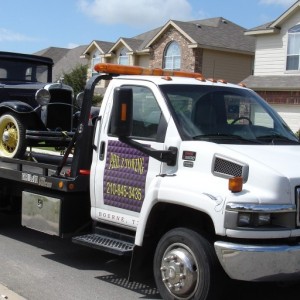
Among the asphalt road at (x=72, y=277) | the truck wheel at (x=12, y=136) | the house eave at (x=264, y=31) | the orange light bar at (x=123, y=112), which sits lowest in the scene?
the asphalt road at (x=72, y=277)

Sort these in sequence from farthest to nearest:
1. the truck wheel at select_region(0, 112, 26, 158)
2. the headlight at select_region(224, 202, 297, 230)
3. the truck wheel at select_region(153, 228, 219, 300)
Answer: the truck wheel at select_region(0, 112, 26, 158) → the truck wheel at select_region(153, 228, 219, 300) → the headlight at select_region(224, 202, 297, 230)

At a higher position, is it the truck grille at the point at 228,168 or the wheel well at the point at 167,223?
the truck grille at the point at 228,168

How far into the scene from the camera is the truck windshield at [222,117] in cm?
536

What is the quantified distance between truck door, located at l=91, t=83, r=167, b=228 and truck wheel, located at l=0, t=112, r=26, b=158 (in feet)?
7.12

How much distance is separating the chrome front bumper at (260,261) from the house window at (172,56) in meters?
30.6

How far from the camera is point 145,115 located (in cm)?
567

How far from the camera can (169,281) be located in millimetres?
5023

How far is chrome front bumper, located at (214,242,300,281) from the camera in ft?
14.6

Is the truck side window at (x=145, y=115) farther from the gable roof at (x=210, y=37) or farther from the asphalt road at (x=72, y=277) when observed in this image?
the gable roof at (x=210, y=37)

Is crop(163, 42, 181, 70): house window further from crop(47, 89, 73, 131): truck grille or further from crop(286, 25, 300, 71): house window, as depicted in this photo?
crop(47, 89, 73, 131): truck grille

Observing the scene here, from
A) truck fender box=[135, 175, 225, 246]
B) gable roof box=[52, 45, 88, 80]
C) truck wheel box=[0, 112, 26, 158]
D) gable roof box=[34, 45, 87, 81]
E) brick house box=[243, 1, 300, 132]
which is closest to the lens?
truck fender box=[135, 175, 225, 246]

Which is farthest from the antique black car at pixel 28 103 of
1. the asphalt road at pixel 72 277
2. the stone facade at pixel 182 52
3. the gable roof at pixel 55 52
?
the gable roof at pixel 55 52

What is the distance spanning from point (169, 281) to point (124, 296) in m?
0.69

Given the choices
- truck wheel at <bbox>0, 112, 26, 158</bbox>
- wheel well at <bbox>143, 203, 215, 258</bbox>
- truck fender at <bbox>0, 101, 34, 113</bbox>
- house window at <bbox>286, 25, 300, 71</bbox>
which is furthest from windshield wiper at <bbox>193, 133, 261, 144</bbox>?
house window at <bbox>286, 25, 300, 71</bbox>
